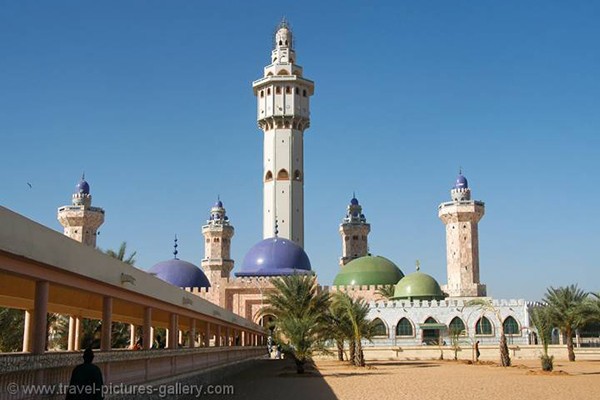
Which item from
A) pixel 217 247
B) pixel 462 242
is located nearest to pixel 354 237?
pixel 217 247

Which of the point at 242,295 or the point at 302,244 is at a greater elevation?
the point at 302,244

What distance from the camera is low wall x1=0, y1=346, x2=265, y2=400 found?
7.54 meters

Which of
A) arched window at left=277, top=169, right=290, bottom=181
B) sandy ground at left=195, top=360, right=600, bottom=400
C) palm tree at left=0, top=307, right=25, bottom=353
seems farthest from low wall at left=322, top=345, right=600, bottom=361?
palm tree at left=0, top=307, right=25, bottom=353

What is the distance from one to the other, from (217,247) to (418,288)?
944 inches

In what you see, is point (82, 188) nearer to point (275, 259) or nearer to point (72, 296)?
point (275, 259)

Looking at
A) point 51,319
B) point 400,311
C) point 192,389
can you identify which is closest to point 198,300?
point 192,389

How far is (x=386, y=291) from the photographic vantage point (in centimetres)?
4534

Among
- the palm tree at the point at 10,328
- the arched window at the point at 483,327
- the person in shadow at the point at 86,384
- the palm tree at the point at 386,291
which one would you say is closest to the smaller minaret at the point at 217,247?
the palm tree at the point at 386,291

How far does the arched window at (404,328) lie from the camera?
40562 mm

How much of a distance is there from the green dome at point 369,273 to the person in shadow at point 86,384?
39.9m

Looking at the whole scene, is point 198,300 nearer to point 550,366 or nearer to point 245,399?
point 245,399

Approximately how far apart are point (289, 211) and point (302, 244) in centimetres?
258

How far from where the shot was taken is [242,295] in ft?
147

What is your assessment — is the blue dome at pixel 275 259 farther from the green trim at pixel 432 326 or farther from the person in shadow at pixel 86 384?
the person in shadow at pixel 86 384
